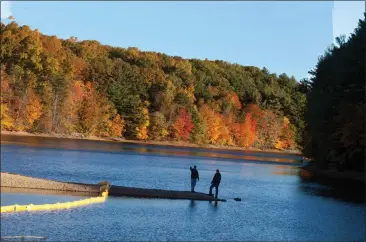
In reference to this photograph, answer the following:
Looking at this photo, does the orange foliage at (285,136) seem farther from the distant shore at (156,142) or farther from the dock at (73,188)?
the dock at (73,188)

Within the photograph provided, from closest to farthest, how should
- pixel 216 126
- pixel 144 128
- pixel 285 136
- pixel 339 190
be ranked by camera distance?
pixel 339 190
pixel 144 128
pixel 216 126
pixel 285 136

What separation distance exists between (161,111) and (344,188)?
90592 millimetres

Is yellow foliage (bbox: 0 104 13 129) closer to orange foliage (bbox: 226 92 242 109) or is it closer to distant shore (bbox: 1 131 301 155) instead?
distant shore (bbox: 1 131 301 155)

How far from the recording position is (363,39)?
2260 inches

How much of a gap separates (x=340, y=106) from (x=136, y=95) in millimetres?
74443

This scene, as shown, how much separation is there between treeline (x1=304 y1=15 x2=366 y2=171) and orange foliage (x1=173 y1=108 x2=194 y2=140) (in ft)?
222

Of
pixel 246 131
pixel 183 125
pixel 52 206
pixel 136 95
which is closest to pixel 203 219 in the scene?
pixel 52 206

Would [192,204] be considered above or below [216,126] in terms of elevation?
below

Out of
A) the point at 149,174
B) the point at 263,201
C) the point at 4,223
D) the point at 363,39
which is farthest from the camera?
the point at 363,39

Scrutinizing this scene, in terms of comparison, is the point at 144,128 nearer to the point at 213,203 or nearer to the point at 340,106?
the point at 340,106

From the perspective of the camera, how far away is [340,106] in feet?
198

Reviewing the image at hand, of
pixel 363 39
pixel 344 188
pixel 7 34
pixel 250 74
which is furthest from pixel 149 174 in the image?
pixel 250 74

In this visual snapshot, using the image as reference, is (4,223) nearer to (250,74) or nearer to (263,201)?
(263,201)

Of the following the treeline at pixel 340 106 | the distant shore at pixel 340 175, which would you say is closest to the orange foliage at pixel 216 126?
the treeline at pixel 340 106
